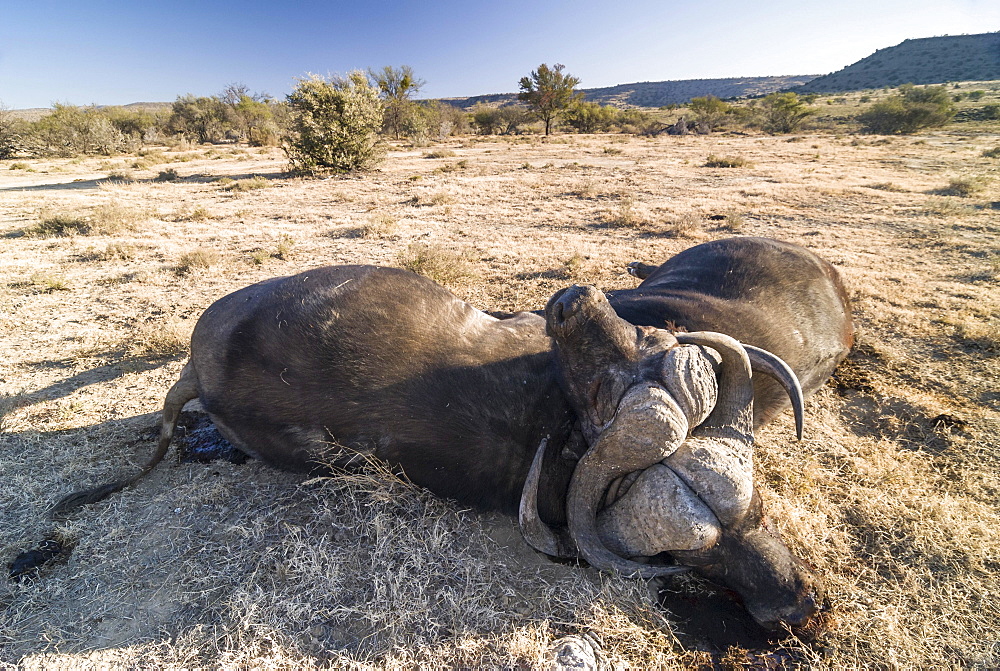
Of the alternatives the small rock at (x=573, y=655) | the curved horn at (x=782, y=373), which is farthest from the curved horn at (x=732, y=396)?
the small rock at (x=573, y=655)

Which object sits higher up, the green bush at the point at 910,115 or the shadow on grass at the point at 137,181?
the green bush at the point at 910,115

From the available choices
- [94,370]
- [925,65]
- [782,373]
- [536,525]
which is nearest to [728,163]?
[782,373]

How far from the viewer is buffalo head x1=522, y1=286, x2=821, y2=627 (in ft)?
7.09

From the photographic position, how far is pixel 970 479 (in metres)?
3.22

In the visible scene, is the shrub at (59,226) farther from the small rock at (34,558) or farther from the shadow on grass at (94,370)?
the small rock at (34,558)

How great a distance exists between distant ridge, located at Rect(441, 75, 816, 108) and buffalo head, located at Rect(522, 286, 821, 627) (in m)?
114

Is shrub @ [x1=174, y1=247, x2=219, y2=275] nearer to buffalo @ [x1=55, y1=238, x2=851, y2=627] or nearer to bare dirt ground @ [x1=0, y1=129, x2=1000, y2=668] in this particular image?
bare dirt ground @ [x1=0, y1=129, x2=1000, y2=668]

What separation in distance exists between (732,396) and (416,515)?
1998 millimetres

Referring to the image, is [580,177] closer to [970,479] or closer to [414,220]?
[414,220]

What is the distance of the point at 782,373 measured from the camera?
2.36 meters

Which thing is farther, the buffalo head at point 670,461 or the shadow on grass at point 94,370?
the shadow on grass at point 94,370

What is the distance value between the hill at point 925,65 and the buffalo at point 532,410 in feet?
350

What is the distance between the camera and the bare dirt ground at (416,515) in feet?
7.25

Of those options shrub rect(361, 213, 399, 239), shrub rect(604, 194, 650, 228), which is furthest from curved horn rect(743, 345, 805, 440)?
shrub rect(361, 213, 399, 239)
